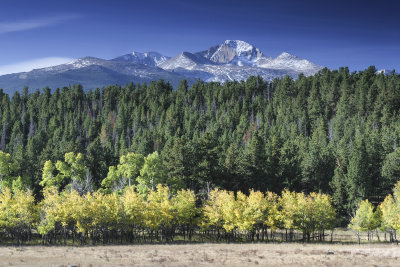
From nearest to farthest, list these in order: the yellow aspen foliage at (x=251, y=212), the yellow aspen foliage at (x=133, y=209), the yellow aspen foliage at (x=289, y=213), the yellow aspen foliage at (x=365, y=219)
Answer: the yellow aspen foliage at (x=251, y=212), the yellow aspen foliage at (x=133, y=209), the yellow aspen foliage at (x=289, y=213), the yellow aspen foliage at (x=365, y=219)

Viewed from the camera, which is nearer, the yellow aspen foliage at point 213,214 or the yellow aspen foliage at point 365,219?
the yellow aspen foliage at point 213,214

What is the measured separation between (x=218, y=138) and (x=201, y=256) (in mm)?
83226

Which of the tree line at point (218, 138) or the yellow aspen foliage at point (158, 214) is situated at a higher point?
the tree line at point (218, 138)

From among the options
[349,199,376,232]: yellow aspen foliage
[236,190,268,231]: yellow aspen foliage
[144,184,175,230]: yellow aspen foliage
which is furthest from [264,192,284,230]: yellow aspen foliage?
[144,184,175,230]: yellow aspen foliage

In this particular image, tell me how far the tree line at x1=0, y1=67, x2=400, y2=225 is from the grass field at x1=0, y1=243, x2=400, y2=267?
2154 centimetres

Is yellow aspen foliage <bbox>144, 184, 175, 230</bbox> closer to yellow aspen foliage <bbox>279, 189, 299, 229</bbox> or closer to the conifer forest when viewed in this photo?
the conifer forest

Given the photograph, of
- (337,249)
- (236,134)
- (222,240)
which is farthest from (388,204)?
(236,134)

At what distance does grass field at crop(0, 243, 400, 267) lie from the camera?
1554 inches

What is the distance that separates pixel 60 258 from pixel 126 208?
16.8 meters

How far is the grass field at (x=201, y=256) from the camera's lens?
129ft

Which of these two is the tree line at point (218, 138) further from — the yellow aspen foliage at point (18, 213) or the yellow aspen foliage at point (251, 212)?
the yellow aspen foliage at point (251, 212)

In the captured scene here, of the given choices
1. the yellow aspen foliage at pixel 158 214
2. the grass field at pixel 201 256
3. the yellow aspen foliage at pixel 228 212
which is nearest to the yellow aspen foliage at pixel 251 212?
the yellow aspen foliage at pixel 228 212

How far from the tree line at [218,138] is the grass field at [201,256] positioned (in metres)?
21.5

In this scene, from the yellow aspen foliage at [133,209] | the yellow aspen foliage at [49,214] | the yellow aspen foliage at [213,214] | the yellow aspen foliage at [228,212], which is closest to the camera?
the yellow aspen foliage at [49,214]
